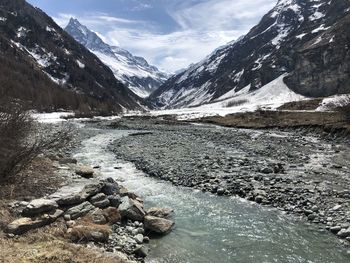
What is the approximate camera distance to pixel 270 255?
14.8m

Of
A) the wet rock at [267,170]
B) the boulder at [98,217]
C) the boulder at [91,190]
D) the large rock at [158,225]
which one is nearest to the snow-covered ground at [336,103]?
the wet rock at [267,170]

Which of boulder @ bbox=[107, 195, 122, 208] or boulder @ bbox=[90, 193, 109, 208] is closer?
boulder @ bbox=[90, 193, 109, 208]

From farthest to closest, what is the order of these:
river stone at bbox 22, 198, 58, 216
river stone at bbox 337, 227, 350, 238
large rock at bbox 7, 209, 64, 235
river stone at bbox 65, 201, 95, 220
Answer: river stone at bbox 65, 201, 95, 220 → river stone at bbox 337, 227, 350, 238 → river stone at bbox 22, 198, 58, 216 → large rock at bbox 7, 209, 64, 235

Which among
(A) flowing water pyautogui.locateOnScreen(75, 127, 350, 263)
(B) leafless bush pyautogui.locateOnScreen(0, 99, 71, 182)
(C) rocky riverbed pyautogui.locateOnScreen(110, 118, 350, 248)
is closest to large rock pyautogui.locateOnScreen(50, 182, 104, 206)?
(B) leafless bush pyautogui.locateOnScreen(0, 99, 71, 182)

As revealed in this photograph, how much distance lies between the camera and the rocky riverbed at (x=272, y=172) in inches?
777

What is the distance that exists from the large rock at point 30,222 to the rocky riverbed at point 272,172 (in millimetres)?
10225

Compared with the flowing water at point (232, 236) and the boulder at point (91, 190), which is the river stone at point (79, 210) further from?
the flowing water at point (232, 236)

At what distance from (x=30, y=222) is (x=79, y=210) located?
2618 mm

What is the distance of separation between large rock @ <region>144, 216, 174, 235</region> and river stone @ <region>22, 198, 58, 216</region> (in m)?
3.66

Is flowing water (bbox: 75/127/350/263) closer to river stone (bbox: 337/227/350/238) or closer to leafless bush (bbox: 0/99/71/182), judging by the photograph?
river stone (bbox: 337/227/350/238)

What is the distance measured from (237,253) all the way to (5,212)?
329 inches

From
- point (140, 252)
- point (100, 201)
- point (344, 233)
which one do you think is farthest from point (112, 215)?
point (344, 233)

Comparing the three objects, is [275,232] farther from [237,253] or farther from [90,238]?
[90,238]

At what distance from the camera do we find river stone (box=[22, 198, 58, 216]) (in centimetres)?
1526
